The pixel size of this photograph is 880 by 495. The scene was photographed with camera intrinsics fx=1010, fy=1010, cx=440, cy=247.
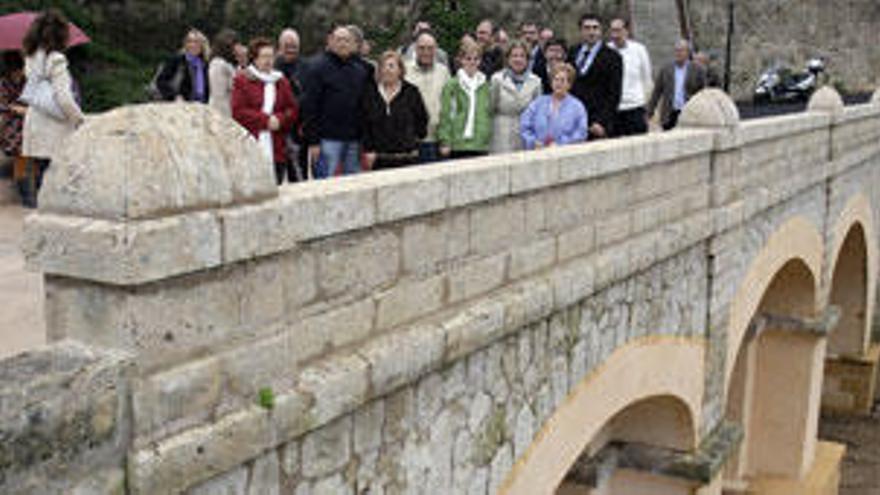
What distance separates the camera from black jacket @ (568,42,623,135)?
25.8ft

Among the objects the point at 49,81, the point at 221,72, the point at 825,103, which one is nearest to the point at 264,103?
the point at 221,72

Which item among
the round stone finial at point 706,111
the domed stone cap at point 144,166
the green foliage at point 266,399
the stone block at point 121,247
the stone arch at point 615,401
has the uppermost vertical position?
the round stone finial at point 706,111

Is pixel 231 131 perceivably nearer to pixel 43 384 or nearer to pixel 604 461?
pixel 43 384

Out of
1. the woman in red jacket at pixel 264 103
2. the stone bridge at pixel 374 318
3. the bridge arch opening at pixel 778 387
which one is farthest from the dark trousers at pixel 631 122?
the bridge arch opening at pixel 778 387

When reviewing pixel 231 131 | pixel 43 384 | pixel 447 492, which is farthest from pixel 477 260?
pixel 43 384

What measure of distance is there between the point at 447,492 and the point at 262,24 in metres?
20.4

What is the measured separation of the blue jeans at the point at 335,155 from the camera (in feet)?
22.1

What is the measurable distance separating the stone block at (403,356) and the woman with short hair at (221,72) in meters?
3.94

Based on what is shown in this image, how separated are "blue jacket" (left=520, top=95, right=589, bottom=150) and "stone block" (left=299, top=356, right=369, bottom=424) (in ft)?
12.5

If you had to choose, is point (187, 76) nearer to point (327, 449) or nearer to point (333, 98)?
point (333, 98)

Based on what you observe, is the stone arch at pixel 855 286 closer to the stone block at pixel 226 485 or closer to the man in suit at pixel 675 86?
the man in suit at pixel 675 86

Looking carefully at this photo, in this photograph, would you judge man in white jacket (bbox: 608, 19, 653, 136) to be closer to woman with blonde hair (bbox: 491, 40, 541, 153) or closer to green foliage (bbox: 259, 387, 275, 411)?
woman with blonde hair (bbox: 491, 40, 541, 153)

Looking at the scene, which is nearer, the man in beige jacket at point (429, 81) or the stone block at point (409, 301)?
the stone block at point (409, 301)

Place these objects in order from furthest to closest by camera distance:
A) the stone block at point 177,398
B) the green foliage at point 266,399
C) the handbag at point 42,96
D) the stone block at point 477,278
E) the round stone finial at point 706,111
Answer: the round stone finial at point 706,111
the handbag at point 42,96
the stone block at point 477,278
the green foliage at point 266,399
the stone block at point 177,398
